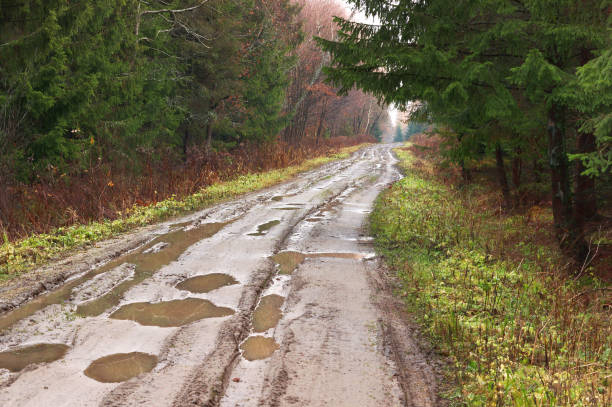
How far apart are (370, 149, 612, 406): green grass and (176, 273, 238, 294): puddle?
2.38 metres

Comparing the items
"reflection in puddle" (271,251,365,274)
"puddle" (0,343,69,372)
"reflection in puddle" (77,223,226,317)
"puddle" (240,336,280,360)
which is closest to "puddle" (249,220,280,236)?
"reflection in puddle" (77,223,226,317)

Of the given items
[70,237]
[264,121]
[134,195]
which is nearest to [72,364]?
[70,237]

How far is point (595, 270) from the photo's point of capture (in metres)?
6.69

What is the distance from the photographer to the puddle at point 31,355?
3445 mm

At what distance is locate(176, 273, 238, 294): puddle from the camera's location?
539 cm

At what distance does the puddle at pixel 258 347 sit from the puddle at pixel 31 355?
1.56 m

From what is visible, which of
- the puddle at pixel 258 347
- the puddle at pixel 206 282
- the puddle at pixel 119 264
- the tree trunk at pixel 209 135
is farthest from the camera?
the tree trunk at pixel 209 135

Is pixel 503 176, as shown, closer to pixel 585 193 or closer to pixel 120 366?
pixel 585 193

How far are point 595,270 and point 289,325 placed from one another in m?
5.26

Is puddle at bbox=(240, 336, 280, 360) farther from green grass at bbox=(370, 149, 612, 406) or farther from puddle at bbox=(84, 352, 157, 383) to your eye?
green grass at bbox=(370, 149, 612, 406)

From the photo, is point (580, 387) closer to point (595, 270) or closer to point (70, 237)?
point (595, 270)

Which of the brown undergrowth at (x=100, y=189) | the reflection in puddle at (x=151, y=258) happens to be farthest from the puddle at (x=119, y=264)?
the brown undergrowth at (x=100, y=189)

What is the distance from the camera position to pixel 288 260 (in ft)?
22.1

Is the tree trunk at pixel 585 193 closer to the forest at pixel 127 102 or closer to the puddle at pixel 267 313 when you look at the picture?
the puddle at pixel 267 313
